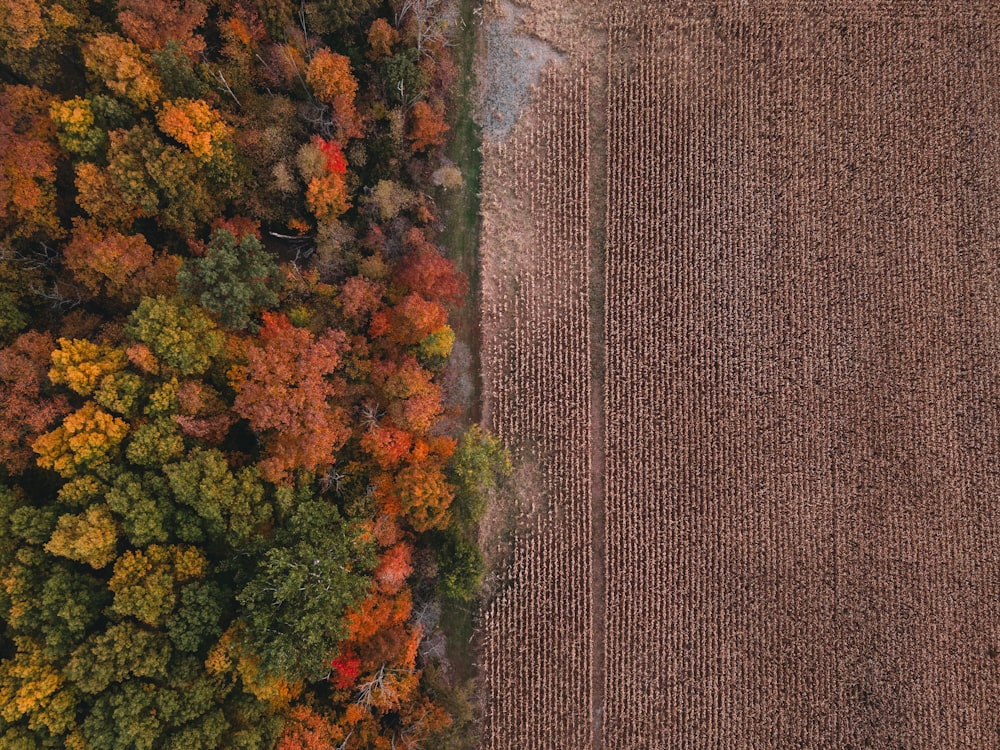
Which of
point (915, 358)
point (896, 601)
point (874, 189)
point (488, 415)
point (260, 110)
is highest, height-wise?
point (260, 110)

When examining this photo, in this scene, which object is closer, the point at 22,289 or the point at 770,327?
the point at 22,289

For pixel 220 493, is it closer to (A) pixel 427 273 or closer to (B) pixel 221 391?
(B) pixel 221 391

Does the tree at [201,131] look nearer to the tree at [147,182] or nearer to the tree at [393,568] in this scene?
the tree at [147,182]

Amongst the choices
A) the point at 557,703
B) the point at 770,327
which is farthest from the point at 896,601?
the point at 557,703

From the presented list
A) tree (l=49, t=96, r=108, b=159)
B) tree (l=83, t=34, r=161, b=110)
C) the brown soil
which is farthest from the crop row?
tree (l=49, t=96, r=108, b=159)

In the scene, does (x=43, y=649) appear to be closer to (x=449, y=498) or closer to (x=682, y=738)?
(x=449, y=498)

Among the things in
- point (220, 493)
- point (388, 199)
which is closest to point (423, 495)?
point (220, 493)

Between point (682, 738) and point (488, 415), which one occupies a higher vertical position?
point (488, 415)
